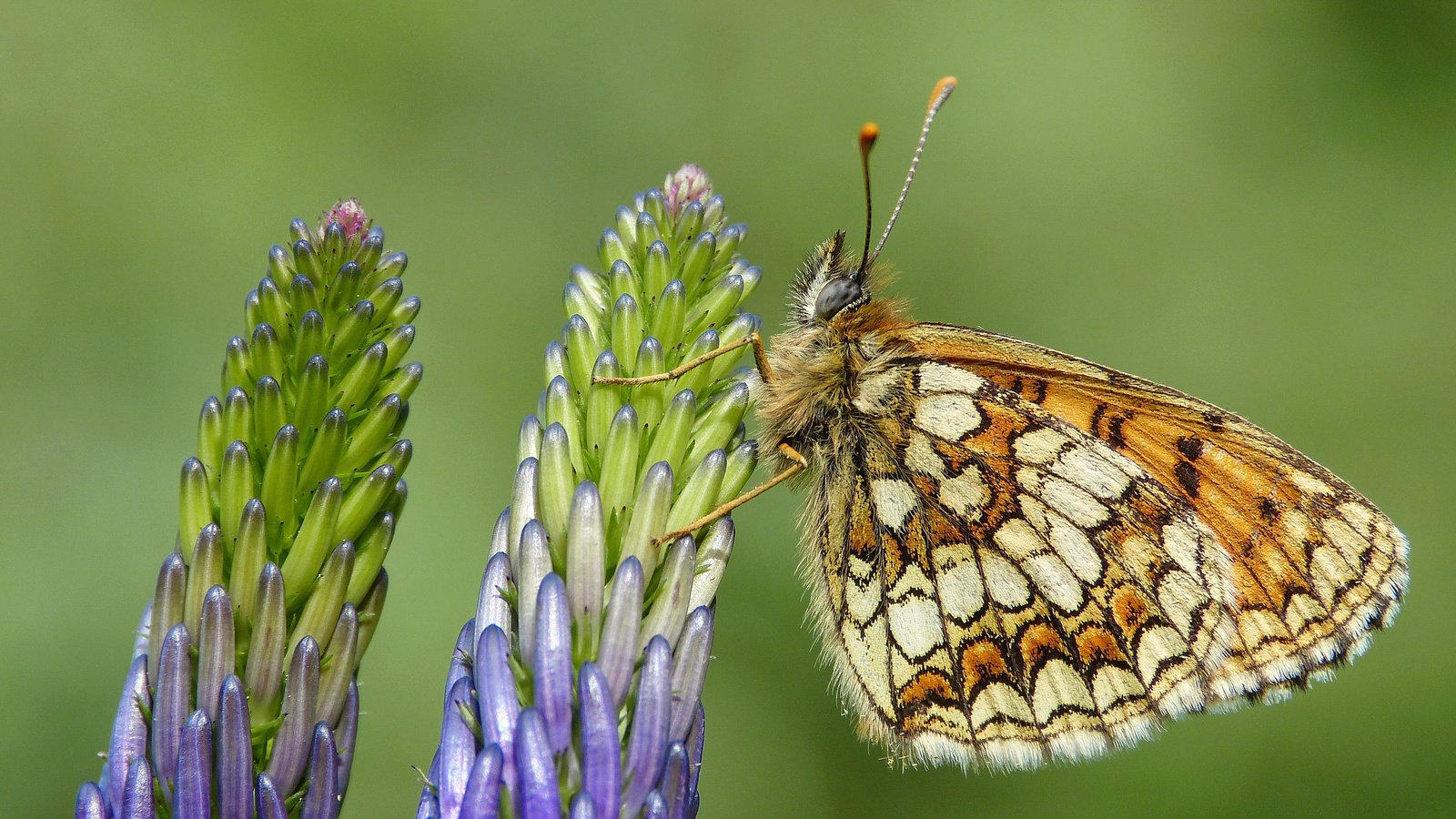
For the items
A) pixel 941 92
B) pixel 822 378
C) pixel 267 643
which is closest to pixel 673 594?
pixel 267 643

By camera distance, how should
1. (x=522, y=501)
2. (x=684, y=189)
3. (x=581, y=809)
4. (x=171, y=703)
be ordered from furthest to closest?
(x=684, y=189) < (x=522, y=501) < (x=171, y=703) < (x=581, y=809)

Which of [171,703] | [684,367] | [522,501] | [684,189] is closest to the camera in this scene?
[171,703]

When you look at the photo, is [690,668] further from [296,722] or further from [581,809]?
[296,722]

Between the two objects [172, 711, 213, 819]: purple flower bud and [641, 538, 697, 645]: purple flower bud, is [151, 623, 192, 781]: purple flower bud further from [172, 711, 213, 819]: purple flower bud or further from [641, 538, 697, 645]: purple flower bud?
[641, 538, 697, 645]: purple flower bud

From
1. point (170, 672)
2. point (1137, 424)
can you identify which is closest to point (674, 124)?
point (1137, 424)

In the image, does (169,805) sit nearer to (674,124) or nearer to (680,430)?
(680,430)

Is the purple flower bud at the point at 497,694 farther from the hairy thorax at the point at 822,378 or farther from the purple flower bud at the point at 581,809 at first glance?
the hairy thorax at the point at 822,378
